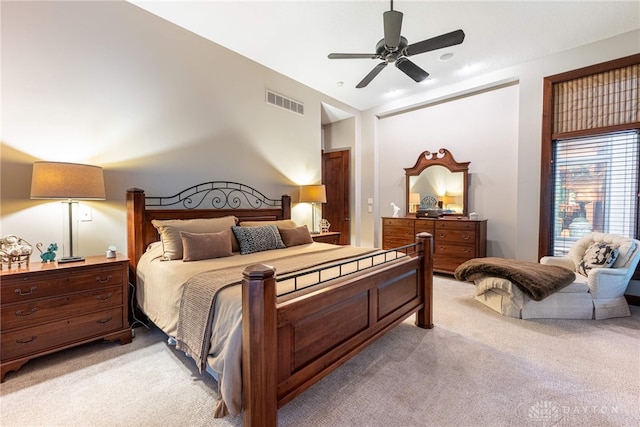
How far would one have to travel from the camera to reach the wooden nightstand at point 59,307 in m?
1.93

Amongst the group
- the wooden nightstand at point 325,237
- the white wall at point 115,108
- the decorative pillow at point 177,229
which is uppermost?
the white wall at point 115,108

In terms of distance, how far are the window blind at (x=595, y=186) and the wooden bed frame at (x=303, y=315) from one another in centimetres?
263

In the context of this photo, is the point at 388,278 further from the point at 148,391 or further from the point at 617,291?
the point at 617,291

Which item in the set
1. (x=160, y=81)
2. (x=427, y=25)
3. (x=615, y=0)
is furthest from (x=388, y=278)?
(x=615, y=0)

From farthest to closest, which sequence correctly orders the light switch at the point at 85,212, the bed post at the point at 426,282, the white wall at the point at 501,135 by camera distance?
the white wall at the point at 501,135
the bed post at the point at 426,282
the light switch at the point at 85,212

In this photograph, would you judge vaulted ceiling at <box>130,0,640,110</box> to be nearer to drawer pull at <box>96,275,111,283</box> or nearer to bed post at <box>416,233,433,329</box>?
bed post at <box>416,233,433,329</box>

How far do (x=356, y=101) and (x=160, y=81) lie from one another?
3.60 m

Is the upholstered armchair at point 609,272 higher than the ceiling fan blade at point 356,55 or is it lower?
lower

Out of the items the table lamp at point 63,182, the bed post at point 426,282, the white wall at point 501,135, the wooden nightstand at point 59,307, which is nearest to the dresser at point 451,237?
the white wall at point 501,135

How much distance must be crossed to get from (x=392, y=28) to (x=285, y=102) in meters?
2.44

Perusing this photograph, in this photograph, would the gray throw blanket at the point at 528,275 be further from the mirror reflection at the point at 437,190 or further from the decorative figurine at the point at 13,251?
the decorative figurine at the point at 13,251

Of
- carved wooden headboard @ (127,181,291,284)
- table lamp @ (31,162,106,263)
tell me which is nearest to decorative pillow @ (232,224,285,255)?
carved wooden headboard @ (127,181,291,284)

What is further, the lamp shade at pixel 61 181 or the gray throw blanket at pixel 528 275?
the gray throw blanket at pixel 528 275

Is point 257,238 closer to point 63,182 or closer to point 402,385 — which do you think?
point 63,182
